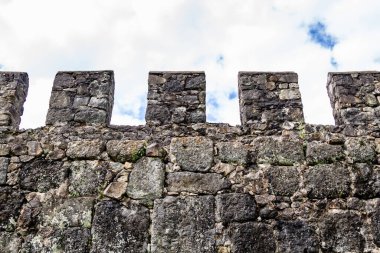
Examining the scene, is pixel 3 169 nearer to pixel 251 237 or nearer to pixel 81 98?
pixel 81 98

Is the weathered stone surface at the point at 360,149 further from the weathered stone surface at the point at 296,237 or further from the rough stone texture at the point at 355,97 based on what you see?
the weathered stone surface at the point at 296,237

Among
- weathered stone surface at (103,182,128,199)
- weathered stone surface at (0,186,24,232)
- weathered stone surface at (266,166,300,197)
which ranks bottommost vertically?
weathered stone surface at (0,186,24,232)

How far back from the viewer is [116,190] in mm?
4375

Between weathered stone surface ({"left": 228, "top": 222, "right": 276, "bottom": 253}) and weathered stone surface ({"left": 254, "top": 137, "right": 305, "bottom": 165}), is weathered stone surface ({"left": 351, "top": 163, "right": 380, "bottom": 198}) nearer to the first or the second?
weathered stone surface ({"left": 254, "top": 137, "right": 305, "bottom": 165})

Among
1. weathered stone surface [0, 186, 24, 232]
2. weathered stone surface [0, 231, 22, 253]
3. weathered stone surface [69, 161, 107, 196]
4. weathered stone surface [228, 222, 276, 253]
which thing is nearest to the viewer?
weathered stone surface [228, 222, 276, 253]

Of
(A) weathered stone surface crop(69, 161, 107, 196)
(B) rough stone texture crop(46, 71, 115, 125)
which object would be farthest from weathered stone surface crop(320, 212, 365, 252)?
(B) rough stone texture crop(46, 71, 115, 125)

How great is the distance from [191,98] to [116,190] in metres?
1.41

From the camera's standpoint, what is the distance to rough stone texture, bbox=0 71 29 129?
4.82 meters

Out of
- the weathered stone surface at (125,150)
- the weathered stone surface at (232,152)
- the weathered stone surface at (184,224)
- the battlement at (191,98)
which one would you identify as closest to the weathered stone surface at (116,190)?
the weathered stone surface at (125,150)

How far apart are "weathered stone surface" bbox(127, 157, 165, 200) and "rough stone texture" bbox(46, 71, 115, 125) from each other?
762 mm

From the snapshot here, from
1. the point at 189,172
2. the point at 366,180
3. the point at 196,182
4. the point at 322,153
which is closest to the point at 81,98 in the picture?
the point at 189,172

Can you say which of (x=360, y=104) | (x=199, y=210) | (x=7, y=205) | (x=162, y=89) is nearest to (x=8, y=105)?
(x=7, y=205)

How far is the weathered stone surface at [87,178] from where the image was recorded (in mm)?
4410

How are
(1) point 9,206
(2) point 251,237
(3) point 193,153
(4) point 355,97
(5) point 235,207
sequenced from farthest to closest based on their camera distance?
(4) point 355,97, (3) point 193,153, (1) point 9,206, (5) point 235,207, (2) point 251,237
